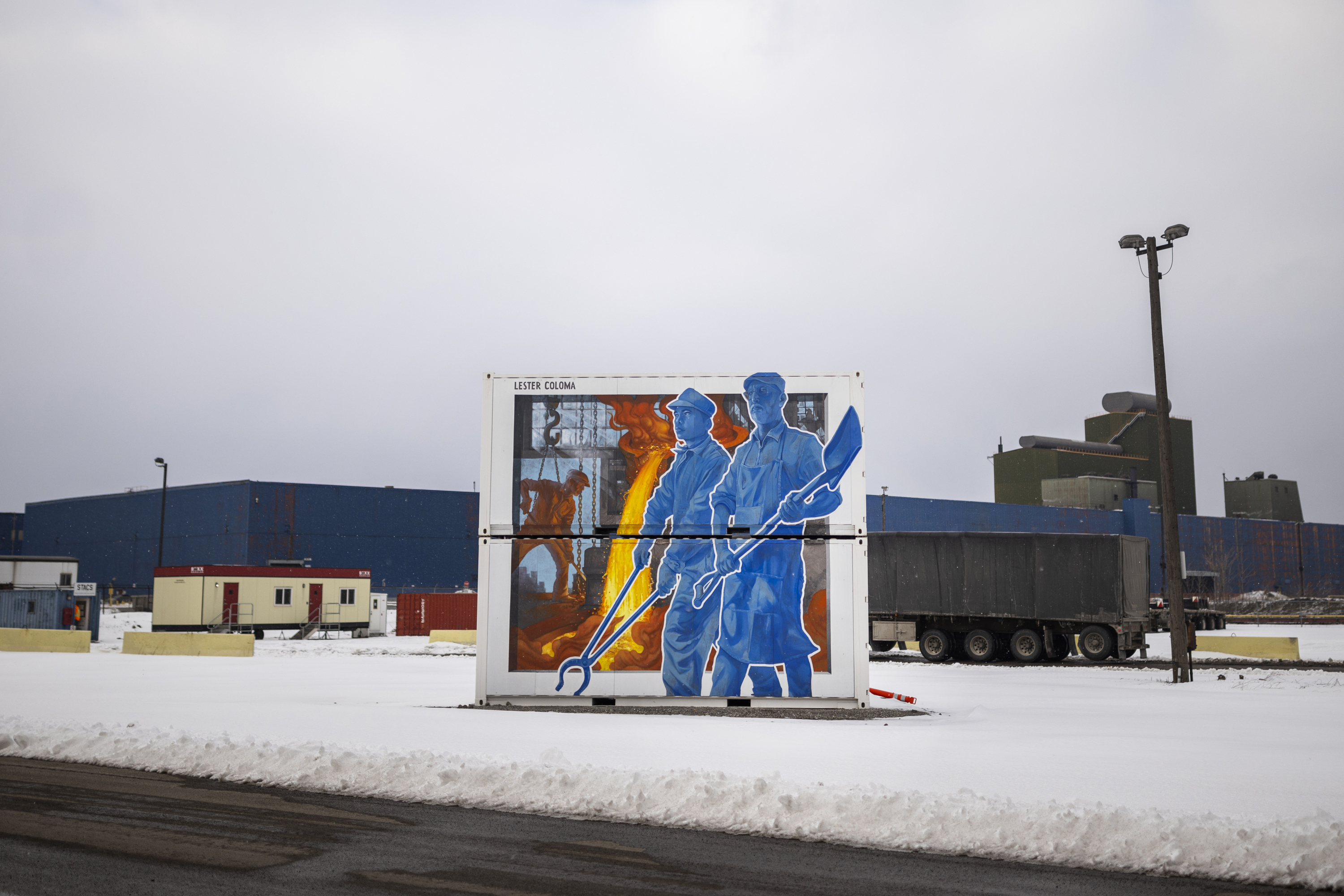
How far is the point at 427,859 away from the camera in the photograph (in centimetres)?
607

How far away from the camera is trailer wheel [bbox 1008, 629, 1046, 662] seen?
28281 mm

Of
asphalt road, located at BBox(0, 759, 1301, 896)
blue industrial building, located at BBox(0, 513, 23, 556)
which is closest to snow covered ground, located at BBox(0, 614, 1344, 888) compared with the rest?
asphalt road, located at BBox(0, 759, 1301, 896)

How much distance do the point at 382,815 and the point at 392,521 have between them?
7820 cm

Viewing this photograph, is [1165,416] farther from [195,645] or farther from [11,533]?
[11,533]

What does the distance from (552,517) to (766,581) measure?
301 centimetres

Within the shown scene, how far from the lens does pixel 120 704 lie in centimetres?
1416

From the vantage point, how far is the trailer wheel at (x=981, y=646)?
28812 millimetres

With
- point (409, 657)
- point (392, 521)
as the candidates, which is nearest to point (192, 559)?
point (392, 521)

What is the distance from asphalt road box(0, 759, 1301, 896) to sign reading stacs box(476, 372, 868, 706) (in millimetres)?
6441

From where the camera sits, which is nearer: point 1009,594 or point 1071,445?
point 1009,594

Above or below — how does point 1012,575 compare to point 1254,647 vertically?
above

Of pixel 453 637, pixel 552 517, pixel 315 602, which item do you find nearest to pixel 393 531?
pixel 315 602

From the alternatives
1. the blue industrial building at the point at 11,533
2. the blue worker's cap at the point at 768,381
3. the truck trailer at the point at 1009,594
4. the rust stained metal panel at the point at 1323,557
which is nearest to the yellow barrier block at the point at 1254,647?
the truck trailer at the point at 1009,594

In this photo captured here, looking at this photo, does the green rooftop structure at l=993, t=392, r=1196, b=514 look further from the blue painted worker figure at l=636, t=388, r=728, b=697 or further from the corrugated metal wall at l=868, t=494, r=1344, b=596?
the blue painted worker figure at l=636, t=388, r=728, b=697
